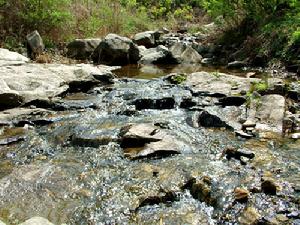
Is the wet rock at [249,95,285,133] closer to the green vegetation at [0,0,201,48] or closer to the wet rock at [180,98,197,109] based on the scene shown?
the wet rock at [180,98,197,109]

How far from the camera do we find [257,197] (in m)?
3.85

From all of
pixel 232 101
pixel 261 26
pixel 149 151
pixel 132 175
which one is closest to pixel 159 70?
pixel 261 26

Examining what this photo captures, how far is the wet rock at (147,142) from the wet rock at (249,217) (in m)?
1.58

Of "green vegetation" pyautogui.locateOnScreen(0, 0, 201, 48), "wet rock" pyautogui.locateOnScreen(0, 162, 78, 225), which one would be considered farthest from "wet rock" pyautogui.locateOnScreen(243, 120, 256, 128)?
"green vegetation" pyautogui.locateOnScreen(0, 0, 201, 48)

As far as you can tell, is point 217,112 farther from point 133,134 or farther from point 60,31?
point 60,31

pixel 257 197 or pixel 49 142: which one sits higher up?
pixel 257 197

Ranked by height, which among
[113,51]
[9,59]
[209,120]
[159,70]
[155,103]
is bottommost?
[159,70]

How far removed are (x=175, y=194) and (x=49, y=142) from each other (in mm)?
2408

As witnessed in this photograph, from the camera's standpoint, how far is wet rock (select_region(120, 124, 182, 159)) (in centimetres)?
499

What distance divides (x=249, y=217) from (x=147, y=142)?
2041mm

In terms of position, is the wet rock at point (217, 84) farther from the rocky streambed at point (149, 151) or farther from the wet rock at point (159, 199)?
the wet rock at point (159, 199)

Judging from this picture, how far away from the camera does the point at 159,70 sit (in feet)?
37.9

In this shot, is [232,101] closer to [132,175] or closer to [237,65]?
[132,175]

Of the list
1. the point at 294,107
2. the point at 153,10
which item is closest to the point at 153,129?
the point at 294,107
